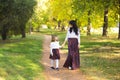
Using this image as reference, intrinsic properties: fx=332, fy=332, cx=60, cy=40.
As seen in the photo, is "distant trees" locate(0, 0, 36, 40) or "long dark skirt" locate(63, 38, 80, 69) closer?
"long dark skirt" locate(63, 38, 80, 69)

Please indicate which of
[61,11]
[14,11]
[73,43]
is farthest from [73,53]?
[61,11]

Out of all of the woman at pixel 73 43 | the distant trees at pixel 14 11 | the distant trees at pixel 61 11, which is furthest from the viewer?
the distant trees at pixel 14 11

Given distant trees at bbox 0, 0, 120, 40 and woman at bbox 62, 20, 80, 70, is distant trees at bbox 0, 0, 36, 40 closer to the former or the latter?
distant trees at bbox 0, 0, 120, 40

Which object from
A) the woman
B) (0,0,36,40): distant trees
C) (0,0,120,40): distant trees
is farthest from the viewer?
(0,0,36,40): distant trees

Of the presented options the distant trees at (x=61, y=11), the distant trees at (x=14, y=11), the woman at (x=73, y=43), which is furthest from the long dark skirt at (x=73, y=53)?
the distant trees at (x=14, y=11)

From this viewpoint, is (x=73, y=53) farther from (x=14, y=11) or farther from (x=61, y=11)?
(x=61, y=11)

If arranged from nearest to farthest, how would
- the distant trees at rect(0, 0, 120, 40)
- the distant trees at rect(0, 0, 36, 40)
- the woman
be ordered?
the woman
the distant trees at rect(0, 0, 120, 40)
the distant trees at rect(0, 0, 36, 40)

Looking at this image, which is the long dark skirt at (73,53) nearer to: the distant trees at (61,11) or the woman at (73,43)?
the woman at (73,43)

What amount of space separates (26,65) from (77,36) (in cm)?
281

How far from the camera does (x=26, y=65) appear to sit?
51.4 ft

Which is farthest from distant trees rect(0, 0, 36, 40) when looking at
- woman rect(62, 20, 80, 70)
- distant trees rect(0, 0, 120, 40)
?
woman rect(62, 20, 80, 70)

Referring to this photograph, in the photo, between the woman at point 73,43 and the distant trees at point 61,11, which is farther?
the distant trees at point 61,11

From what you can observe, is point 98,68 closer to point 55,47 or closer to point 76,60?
point 76,60

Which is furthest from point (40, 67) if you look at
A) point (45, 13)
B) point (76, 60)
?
point (45, 13)
